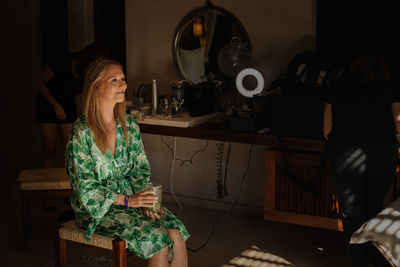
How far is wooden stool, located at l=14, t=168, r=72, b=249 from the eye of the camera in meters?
3.32

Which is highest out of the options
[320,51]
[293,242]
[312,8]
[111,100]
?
[312,8]

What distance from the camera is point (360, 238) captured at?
2199 mm

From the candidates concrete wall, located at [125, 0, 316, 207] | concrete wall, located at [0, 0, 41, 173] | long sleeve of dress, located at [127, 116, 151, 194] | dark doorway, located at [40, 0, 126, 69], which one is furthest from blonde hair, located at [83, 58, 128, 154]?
concrete wall, located at [0, 0, 41, 173]

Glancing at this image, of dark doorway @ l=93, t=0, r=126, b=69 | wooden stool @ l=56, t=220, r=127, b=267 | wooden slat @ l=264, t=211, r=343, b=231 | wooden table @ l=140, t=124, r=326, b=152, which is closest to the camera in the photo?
wooden stool @ l=56, t=220, r=127, b=267

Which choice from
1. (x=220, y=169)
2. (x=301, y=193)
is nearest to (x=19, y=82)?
Result: (x=220, y=169)

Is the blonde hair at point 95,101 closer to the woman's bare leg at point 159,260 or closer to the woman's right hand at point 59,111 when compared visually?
the woman's bare leg at point 159,260

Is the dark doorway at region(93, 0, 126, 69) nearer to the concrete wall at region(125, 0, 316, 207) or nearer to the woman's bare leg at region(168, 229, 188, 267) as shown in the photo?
the concrete wall at region(125, 0, 316, 207)

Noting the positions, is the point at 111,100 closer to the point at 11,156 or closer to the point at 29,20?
the point at 29,20

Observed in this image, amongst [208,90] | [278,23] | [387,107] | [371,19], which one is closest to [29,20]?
[208,90]

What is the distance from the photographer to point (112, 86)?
8.47 ft

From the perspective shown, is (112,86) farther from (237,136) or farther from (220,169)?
(220,169)

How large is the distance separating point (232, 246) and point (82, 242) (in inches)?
47.8

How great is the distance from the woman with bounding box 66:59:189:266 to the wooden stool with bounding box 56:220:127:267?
0.11 ft

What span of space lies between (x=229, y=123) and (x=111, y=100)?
0.98 metres
